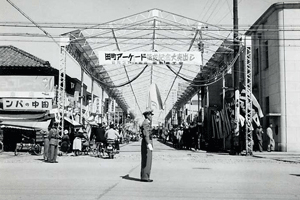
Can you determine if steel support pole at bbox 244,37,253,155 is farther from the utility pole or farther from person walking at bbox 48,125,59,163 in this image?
person walking at bbox 48,125,59,163

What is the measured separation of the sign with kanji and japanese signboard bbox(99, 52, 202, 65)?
7.17 m

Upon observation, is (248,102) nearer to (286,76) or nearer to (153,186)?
(286,76)

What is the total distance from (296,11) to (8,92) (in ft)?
65.4

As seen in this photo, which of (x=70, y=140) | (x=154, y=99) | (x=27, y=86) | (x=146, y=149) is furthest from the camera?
(x=27, y=86)

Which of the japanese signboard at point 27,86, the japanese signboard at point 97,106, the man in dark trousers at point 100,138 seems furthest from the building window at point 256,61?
the japanese signboard at point 97,106

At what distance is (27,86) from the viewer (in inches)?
1159

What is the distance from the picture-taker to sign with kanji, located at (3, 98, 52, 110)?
27.3 meters

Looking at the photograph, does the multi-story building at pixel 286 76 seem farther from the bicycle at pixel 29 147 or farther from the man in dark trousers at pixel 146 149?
the man in dark trousers at pixel 146 149

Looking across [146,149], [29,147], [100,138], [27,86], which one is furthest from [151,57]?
[146,149]

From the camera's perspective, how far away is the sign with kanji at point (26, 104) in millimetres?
27328

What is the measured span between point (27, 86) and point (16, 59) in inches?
96.3

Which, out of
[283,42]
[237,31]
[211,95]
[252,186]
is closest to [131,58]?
[237,31]

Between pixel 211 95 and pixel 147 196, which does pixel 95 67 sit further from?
pixel 147 196

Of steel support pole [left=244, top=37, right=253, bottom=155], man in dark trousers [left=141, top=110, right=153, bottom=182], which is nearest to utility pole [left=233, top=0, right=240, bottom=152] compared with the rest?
steel support pole [left=244, top=37, right=253, bottom=155]
